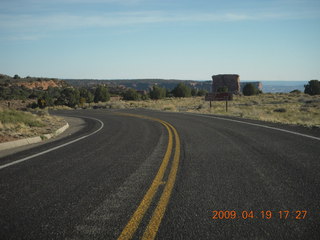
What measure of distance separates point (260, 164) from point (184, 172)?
179 cm

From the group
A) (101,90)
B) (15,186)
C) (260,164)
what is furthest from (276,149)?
(101,90)

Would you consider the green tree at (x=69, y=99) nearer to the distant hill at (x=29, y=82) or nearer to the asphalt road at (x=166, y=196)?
the distant hill at (x=29, y=82)

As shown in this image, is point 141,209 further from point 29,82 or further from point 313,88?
point 29,82

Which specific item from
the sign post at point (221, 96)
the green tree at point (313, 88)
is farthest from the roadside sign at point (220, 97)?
Answer: the green tree at point (313, 88)

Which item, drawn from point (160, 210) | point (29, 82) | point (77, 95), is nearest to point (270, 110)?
point (160, 210)

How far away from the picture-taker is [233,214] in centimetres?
355

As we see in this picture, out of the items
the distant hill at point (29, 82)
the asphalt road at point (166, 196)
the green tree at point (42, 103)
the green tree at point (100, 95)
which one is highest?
the distant hill at point (29, 82)

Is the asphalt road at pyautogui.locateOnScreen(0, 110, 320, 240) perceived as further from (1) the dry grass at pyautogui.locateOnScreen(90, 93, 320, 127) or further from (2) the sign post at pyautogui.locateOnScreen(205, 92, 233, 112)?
(2) the sign post at pyautogui.locateOnScreen(205, 92, 233, 112)

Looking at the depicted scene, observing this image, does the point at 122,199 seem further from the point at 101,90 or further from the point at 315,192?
the point at 101,90
